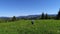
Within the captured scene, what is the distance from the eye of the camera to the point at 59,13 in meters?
104

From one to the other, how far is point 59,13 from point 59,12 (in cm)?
140

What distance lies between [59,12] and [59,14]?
254cm

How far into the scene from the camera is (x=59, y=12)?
105 metres

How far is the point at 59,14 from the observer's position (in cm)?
10325
